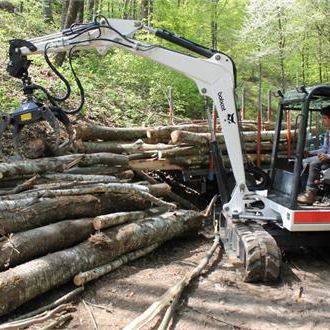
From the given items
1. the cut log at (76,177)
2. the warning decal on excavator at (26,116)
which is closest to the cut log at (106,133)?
the cut log at (76,177)

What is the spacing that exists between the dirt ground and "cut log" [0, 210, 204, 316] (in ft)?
0.86

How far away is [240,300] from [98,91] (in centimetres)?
978

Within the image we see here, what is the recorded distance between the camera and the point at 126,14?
97.1 ft

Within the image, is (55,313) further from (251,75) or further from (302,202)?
(251,75)

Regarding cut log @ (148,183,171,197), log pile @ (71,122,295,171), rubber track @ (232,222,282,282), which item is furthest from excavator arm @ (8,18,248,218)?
log pile @ (71,122,295,171)

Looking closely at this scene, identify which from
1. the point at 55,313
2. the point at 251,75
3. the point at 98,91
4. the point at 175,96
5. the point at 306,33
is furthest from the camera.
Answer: the point at 251,75

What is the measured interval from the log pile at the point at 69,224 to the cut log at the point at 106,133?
871 millimetres

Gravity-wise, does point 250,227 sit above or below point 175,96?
below

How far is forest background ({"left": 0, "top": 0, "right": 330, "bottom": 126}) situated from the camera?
13664 mm

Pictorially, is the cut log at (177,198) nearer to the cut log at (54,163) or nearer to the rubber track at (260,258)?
the cut log at (54,163)

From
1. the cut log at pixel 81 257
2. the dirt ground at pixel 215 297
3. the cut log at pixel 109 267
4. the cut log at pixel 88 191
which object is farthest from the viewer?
the cut log at pixel 88 191

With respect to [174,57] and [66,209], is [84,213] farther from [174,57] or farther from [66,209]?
[174,57]

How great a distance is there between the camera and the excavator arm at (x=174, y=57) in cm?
662

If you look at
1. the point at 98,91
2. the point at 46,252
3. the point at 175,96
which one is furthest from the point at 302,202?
the point at 175,96
